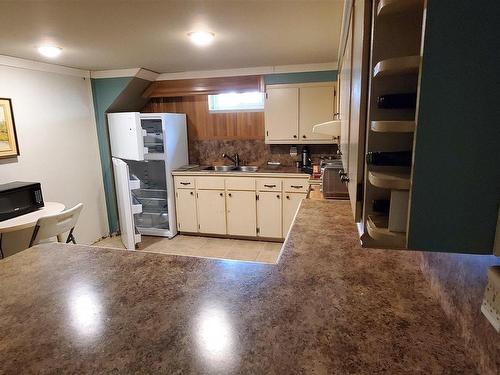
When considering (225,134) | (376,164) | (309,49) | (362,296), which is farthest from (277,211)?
(376,164)

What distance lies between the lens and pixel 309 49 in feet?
9.93

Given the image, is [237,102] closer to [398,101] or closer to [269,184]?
[269,184]

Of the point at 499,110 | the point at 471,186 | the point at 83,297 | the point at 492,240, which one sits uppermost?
the point at 499,110

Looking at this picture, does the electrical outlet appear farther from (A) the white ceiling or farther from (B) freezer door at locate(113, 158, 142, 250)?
(B) freezer door at locate(113, 158, 142, 250)

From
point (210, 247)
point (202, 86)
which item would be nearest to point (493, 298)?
point (210, 247)

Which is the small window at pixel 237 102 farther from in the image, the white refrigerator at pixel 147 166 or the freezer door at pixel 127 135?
the freezer door at pixel 127 135

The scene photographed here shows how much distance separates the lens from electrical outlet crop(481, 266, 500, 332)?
646 mm

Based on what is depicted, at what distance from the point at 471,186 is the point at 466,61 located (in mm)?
239

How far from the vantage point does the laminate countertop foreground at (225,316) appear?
786mm

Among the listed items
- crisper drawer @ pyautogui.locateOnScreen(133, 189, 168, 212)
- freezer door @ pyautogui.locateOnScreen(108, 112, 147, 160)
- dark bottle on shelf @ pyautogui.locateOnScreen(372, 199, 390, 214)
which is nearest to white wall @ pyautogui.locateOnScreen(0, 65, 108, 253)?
freezer door @ pyautogui.locateOnScreen(108, 112, 147, 160)

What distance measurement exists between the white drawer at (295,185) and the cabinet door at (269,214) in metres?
0.13

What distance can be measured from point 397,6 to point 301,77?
130 inches

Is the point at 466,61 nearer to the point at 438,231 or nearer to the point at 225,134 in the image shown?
the point at 438,231

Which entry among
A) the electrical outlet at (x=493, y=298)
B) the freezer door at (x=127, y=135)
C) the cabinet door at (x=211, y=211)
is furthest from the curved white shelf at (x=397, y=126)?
the cabinet door at (x=211, y=211)
